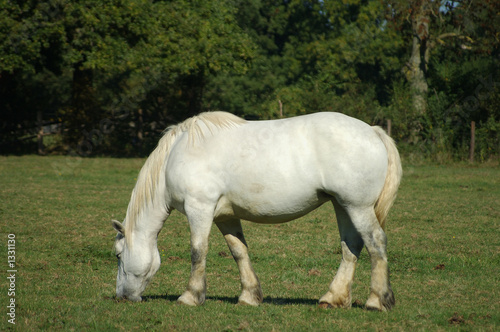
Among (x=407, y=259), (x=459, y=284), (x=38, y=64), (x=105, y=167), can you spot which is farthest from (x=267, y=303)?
(x=38, y=64)

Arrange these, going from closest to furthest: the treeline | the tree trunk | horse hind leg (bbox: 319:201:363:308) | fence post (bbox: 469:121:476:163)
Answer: horse hind leg (bbox: 319:201:363:308), fence post (bbox: 469:121:476:163), the treeline, the tree trunk

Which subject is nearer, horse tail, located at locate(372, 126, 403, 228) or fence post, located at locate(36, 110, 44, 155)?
horse tail, located at locate(372, 126, 403, 228)

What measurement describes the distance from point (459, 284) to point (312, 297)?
65.5 inches

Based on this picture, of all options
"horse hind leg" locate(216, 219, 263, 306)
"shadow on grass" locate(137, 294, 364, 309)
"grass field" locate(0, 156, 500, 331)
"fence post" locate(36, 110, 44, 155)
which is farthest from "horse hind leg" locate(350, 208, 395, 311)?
"fence post" locate(36, 110, 44, 155)

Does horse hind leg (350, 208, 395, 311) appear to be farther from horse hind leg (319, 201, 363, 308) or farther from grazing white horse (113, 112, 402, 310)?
horse hind leg (319, 201, 363, 308)

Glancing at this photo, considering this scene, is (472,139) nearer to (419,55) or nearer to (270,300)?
(419,55)

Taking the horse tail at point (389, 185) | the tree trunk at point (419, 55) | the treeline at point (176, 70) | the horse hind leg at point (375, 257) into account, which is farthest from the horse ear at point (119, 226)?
the tree trunk at point (419, 55)

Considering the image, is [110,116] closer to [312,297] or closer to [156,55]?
[156,55]

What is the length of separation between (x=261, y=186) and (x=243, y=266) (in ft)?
3.06

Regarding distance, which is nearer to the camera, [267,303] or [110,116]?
[267,303]

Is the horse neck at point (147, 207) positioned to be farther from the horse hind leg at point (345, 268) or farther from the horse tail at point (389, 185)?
the horse tail at point (389, 185)

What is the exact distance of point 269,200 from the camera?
5.22 m

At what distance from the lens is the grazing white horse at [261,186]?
200 inches

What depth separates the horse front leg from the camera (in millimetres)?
5285
